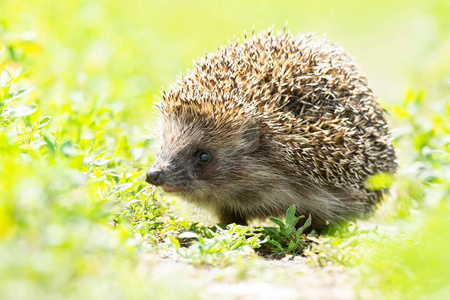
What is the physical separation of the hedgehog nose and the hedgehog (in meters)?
0.11

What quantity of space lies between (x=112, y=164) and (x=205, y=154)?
679 millimetres

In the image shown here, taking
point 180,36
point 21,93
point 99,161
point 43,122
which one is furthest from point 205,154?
point 180,36

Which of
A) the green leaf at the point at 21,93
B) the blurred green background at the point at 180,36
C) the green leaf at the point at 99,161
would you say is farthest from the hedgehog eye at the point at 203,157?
the blurred green background at the point at 180,36

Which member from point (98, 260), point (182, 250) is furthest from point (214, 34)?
point (98, 260)

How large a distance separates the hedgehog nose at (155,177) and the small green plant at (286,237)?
0.77 metres

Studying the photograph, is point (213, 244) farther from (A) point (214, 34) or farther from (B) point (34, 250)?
(A) point (214, 34)

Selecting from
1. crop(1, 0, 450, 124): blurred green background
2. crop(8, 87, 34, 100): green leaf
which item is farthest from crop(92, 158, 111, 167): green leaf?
crop(1, 0, 450, 124): blurred green background

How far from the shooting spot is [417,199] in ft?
16.4

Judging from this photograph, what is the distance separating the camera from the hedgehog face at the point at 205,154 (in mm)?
4582

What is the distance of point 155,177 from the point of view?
4293 millimetres

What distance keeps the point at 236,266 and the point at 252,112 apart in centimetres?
157

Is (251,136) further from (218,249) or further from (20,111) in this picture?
(20,111)

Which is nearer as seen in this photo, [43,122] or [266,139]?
[43,122]

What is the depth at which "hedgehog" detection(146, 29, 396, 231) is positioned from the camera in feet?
15.2
